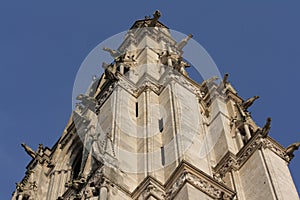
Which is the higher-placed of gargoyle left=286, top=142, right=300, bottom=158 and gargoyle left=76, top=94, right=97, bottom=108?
gargoyle left=76, top=94, right=97, bottom=108

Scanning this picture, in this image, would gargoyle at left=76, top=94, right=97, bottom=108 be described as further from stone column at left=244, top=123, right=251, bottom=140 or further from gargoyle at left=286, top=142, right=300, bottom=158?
gargoyle at left=286, top=142, right=300, bottom=158

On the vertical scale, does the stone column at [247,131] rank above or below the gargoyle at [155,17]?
below

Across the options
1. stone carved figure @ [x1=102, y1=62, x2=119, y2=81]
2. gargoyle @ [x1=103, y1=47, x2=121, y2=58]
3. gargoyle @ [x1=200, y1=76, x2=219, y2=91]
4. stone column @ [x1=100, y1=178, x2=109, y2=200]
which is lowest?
stone column @ [x1=100, y1=178, x2=109, y2=200]

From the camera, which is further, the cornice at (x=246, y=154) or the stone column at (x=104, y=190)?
the cornice at (x=246, y=154)

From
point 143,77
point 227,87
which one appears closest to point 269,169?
point 143,77

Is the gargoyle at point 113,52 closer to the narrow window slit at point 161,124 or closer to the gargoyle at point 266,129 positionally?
the narrow window slit at point 161,124

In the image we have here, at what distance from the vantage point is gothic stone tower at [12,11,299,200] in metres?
18.0

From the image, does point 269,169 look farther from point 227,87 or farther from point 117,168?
point 227,87

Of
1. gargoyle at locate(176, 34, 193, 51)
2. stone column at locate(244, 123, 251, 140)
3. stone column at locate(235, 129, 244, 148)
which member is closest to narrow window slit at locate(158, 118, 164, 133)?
stone column at locate(235, 129, 244, 148)

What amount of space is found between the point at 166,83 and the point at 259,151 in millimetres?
4600

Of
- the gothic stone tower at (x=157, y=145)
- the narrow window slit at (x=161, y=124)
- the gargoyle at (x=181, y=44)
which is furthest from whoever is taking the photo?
the gargoyle at (x=181, y=44)

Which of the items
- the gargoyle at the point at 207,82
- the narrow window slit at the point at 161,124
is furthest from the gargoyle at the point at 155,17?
the narrow window slit at the point at 161,124

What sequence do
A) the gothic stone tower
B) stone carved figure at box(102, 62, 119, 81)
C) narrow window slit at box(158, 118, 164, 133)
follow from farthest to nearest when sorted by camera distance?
stone carved figure at box(102, 62, 119, 81)
narrow window slit at box(158, 118, 164, 133)
the gothic stone tower

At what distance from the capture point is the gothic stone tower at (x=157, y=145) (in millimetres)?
17969
